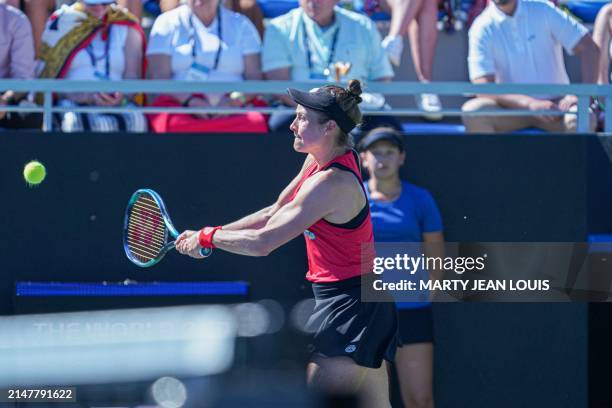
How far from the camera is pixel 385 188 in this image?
714 centimetres

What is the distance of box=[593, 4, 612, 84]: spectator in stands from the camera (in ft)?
27.1

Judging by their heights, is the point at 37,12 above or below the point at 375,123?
above

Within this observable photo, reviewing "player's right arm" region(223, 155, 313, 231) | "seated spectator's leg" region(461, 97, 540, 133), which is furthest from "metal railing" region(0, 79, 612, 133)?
"player's right arm" region(223, 155, 313, 231)

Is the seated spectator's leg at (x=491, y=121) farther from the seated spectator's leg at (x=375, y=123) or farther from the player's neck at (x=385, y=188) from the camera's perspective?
the player's neck at (x=385, y=188)

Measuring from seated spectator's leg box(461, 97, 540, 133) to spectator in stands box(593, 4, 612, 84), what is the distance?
27.9 inches

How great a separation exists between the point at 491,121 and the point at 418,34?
857 millimetres

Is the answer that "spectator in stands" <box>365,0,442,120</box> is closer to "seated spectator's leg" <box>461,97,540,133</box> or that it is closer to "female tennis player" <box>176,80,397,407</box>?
"seated spectator's leg" <box>461,97,540,133</box>

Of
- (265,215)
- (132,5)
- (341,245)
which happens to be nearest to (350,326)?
(341,245)

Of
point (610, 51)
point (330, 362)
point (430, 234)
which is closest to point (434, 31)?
point (610, 51)

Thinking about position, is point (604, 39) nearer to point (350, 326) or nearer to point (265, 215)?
point (265, 215)

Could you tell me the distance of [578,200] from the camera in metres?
7.43

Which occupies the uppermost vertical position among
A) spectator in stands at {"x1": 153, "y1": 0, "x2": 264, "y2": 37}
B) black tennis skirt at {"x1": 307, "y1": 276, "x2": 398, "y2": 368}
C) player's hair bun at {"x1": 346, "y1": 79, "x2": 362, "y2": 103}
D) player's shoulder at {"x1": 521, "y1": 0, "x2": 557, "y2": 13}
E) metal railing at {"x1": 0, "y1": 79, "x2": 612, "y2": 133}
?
spectator in stands at {"x1": 153, "y1": 0, "x2": 264, "y2": 37}

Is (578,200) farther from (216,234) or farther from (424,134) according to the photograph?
(216,234)
